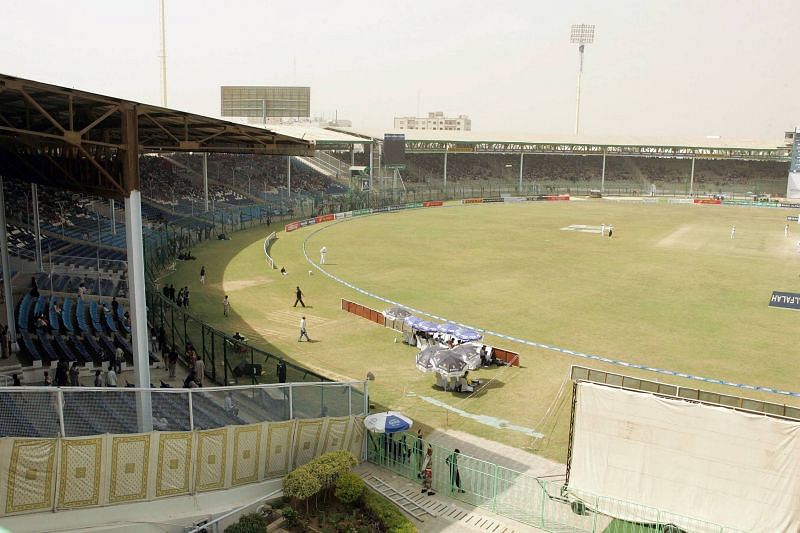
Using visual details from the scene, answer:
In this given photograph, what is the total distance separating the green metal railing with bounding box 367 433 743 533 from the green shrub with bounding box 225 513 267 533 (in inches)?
158

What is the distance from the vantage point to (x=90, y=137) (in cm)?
2127

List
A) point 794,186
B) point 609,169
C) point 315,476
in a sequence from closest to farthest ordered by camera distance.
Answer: point 315,476 < point 794,186 < point 609,169

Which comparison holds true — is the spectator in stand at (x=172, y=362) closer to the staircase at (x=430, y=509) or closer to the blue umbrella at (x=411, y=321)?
the staircase at (x=430, y=509)

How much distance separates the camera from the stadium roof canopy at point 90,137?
14711mm

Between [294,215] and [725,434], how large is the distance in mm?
64444

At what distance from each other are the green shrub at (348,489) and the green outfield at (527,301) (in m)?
5.68

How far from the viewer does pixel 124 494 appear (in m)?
11.6

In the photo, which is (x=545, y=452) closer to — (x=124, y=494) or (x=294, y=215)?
(x=124, y=494)

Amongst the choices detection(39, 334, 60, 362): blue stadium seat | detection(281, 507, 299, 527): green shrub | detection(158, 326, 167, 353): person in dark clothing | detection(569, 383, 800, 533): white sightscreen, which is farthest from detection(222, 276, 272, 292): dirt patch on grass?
detection(569, 383, 800, 533): white sightscreen

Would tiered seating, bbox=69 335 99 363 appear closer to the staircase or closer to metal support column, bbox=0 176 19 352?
metal support column, bbox=0 176 19 352

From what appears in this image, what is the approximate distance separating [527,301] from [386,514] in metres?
22.2

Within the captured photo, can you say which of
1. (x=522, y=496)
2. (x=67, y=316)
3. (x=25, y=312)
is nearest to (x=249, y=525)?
(x=522, y=496)

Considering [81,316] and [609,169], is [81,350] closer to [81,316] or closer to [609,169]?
[81,316]

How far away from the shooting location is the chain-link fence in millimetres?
10742
